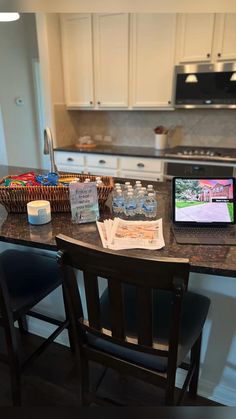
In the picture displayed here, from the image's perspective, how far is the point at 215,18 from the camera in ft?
9.04

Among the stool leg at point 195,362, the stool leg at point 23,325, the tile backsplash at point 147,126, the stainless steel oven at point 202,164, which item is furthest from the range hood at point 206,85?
the stool leg at point 23,325

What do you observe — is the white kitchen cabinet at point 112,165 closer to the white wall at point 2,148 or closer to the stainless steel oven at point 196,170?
the stainless steel oven at point 196,170

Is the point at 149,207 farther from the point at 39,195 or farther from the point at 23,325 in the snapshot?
the point at 23,325

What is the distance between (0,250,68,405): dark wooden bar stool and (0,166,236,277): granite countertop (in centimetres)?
17

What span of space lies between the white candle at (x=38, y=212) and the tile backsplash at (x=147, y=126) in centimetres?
265

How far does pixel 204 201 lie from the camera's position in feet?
3.99

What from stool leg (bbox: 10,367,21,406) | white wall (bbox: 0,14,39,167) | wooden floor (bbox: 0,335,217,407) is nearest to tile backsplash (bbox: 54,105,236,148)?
white wall (bbox: 0,14,39,167)

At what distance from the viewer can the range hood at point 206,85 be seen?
284 centimetres

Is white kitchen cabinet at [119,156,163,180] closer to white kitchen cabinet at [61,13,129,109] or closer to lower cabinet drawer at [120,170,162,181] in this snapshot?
lower cabinet drawer at [120,170,162,181]

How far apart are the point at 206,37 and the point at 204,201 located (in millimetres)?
2399

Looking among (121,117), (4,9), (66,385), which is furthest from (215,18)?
(66,385)

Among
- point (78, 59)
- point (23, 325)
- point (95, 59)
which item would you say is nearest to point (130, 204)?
point (23, 325)

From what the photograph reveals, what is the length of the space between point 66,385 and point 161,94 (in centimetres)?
291

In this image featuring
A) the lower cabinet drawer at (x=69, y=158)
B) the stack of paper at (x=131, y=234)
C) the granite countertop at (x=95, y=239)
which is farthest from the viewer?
the lower cabinet drawer at (x=69, y=158)
